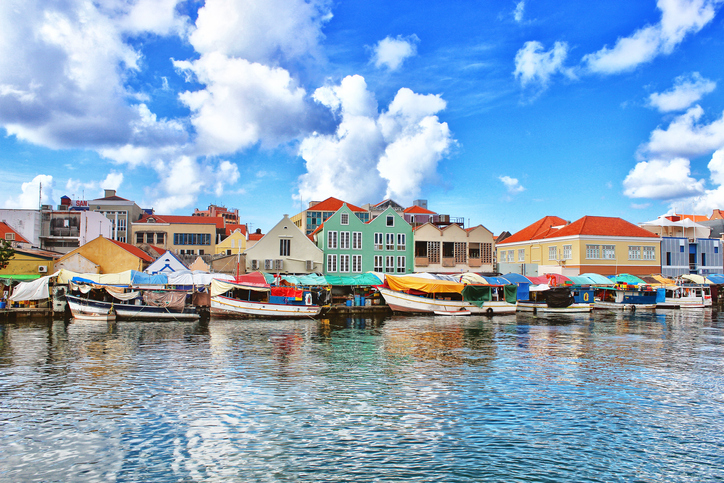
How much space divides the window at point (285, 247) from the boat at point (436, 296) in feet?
46.2

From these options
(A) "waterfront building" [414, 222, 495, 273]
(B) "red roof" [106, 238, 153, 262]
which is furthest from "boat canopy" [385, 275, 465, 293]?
(B) "red roof" [106, 238, 153, 262]

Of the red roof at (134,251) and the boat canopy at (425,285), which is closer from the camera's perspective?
the boat canopy at (425,285)

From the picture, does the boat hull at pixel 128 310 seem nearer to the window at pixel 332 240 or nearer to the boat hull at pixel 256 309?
the boat hull at pixel 256 309

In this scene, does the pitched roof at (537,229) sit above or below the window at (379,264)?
above

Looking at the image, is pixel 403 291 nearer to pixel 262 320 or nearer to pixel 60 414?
pixel 262 320

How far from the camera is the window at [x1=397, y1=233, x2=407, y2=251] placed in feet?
222

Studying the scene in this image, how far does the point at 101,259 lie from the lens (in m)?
53.9

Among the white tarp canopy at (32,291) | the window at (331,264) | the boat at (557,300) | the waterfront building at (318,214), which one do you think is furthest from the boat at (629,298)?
the white tarp canopy at (32,291)

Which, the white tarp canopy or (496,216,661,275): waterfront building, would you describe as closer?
the white tarp canopy

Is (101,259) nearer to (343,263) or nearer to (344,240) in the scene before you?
(343,263)

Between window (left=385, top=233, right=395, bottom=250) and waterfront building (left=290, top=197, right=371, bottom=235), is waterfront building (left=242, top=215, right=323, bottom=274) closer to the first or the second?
window (left=385, top=233, right=395, bottom=250)

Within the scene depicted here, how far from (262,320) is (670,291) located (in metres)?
53.8

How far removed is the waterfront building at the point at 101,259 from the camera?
173ft

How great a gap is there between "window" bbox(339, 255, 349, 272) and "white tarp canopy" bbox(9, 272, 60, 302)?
32208 mm
